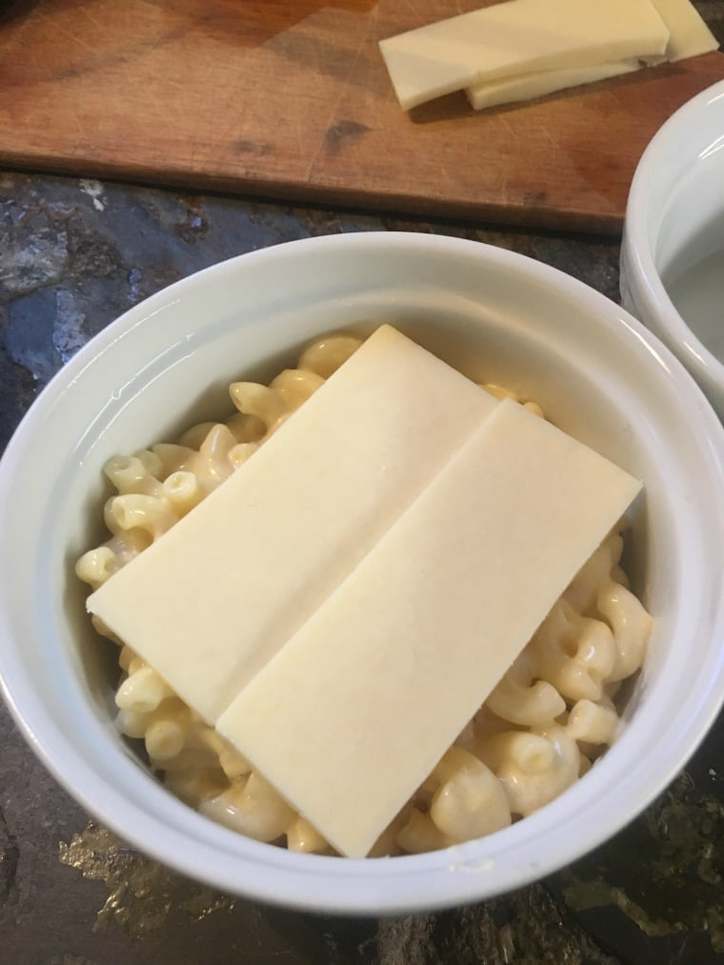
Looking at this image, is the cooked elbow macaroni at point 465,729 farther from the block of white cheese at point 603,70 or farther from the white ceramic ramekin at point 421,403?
the block of white cheese at point 603,70

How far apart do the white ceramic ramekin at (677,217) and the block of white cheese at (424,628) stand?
0.33ft

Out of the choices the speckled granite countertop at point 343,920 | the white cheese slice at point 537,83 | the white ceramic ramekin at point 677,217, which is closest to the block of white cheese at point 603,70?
the white cheese slice at point 537,83

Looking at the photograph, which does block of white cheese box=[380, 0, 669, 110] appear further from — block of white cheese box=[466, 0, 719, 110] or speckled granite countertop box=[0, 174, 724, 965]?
speckled granite countertop box=[0, 174, 724, 965]

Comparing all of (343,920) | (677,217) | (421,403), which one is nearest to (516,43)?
(677,217)

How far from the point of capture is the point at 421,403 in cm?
69

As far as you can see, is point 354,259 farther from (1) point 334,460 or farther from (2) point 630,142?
(2) point 630,142

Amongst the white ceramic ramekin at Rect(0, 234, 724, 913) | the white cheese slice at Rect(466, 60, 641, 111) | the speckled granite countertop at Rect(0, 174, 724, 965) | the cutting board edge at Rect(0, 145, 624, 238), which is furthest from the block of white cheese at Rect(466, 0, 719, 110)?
the speckled granite countertop at Rect(0, 174, 724, 965)

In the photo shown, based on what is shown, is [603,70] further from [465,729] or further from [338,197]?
[465,729]

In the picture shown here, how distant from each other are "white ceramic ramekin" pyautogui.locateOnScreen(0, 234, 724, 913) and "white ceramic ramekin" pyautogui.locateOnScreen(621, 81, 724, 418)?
22 mm

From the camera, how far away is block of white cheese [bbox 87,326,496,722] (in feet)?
1.94

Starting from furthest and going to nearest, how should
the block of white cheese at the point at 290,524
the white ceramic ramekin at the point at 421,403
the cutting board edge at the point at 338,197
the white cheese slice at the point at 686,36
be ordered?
the white cheese slice at the point at 686,36 < the cutting board edge at the point at 338,197 < the block of white cheese at the point at 290,524 < the white ceramic ramekin at the point at 421,403

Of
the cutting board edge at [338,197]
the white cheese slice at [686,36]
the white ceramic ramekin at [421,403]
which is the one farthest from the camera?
the white cheese slice at [686,36]

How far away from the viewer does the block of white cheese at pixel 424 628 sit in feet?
1.80

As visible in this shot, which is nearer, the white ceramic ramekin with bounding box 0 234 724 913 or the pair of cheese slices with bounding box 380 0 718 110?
the white ceramic ramekin with bounding box 0 234 724 913
